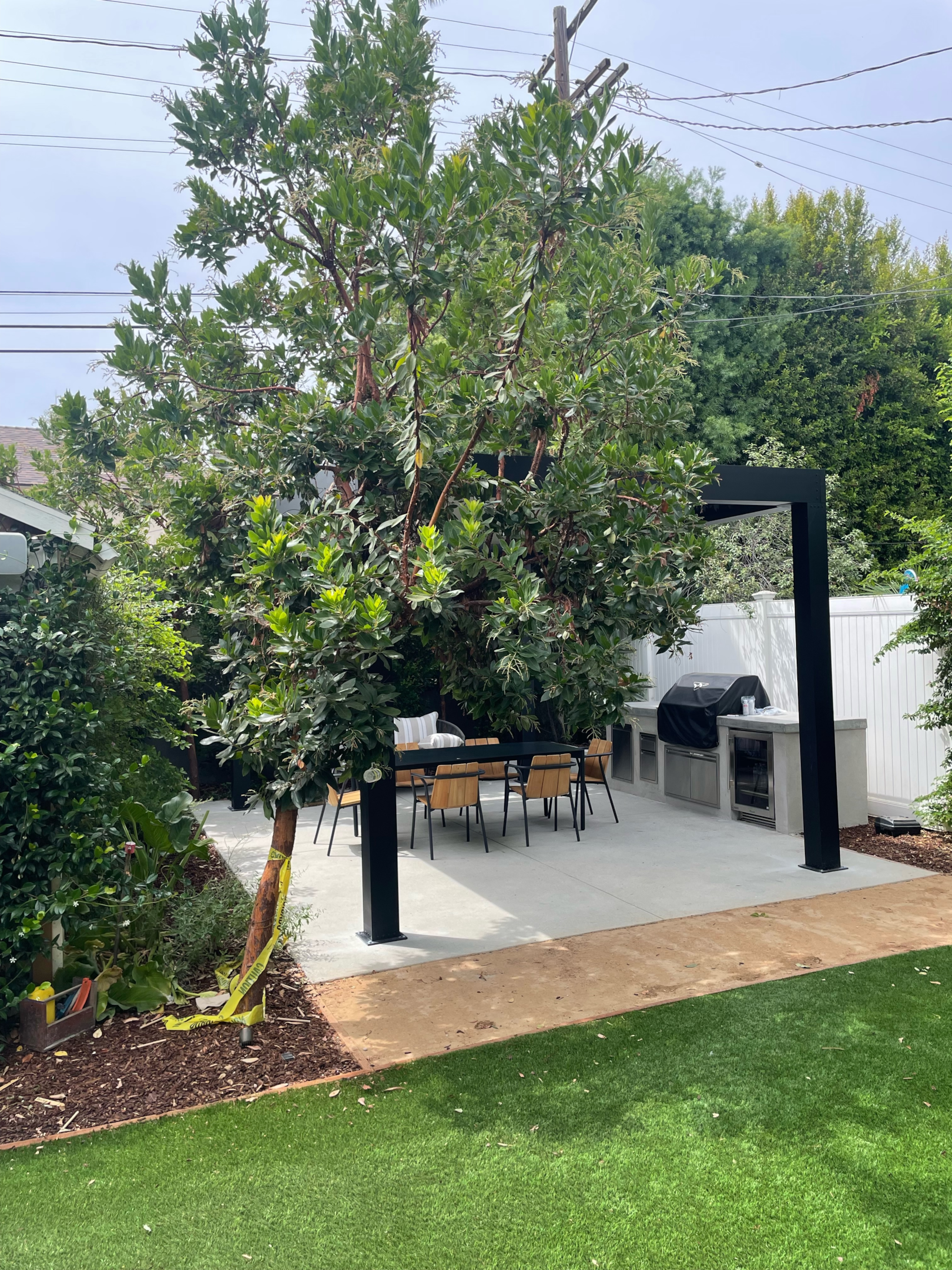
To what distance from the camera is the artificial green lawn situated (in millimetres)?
2750

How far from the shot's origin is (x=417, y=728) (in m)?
11.0

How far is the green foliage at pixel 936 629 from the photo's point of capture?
7332 mm

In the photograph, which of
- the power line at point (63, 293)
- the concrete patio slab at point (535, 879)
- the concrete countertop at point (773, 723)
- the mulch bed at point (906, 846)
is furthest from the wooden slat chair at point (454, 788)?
the power line at point (63, 293)

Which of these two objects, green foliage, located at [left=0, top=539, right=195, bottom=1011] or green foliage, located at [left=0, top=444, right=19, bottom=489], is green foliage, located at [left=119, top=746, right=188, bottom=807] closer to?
green foliage, located at [left=0, top=539, right=195, bottom=1011]

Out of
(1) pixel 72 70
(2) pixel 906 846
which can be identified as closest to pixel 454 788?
(2) pixel 906 846

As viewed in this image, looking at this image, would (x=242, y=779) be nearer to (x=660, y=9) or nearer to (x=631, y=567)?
(x=631, y=567)

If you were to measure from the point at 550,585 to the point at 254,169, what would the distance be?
2895 mm

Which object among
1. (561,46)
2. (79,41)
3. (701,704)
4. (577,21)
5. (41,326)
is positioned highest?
(577,21)

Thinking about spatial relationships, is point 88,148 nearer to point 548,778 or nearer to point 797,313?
point 548,778

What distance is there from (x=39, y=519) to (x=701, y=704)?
6.52 m

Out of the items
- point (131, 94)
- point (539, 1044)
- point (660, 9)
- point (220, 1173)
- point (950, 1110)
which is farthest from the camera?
point (131, 94)

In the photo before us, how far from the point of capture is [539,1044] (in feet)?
13.7

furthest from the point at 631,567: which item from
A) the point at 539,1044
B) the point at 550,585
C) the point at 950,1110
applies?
the point at 950,1110

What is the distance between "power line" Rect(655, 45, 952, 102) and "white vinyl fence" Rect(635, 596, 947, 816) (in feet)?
16.1
